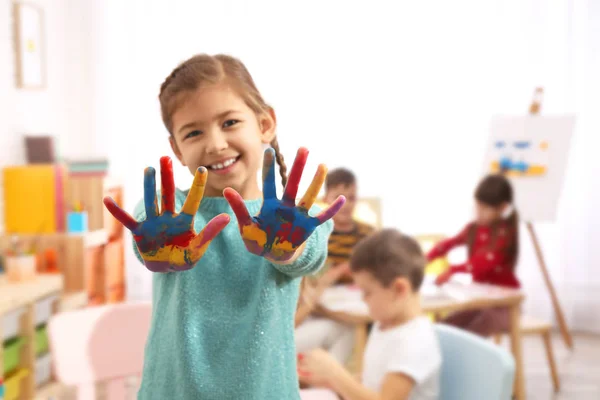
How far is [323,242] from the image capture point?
0.65 metres

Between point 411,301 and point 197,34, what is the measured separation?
2.65 meters

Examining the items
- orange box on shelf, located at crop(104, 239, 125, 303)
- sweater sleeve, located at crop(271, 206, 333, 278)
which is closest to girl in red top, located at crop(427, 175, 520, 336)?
orange box on shelf, located at crop(104, 239, 125, 303)

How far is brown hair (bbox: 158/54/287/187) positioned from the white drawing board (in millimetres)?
2715

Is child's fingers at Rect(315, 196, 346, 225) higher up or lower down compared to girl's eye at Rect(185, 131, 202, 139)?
lower down

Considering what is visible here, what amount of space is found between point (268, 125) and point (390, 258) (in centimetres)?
71

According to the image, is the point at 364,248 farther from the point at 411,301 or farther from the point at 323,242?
the point at 323,242

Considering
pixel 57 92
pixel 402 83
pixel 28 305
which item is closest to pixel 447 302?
pixel 28 305

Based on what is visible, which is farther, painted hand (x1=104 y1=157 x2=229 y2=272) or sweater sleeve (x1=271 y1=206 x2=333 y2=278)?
sweater sleeve (x1=271 y1=206 x2=333 y2=278)

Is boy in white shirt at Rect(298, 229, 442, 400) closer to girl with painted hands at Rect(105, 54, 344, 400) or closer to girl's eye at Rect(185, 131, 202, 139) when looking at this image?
girl with painted hands at Rect(105, 54, 344, 400)

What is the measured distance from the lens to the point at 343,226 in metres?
2.32

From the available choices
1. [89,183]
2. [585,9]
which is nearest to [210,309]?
[89,183]

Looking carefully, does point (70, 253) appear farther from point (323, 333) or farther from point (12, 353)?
point (323, 333)

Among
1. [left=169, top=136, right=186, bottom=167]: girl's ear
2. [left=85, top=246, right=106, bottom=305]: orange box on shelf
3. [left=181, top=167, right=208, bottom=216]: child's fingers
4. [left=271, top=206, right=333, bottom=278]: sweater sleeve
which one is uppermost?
[left=169, top=136, right=186, bottom=167]: girl's ear

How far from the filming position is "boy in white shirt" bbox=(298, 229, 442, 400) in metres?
1.10
